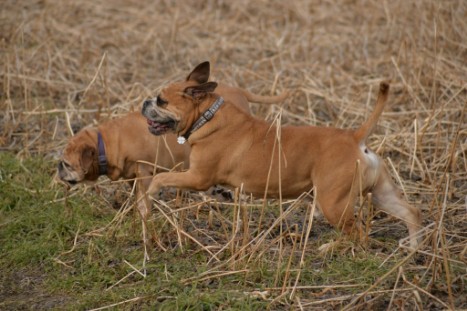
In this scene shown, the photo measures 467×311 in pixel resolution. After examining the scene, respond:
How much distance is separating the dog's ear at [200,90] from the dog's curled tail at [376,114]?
123cm

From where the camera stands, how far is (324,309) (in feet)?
17.4

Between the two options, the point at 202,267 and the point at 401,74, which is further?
the point at 401,74

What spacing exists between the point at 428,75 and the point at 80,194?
4.41m

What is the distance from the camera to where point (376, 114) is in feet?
20.6

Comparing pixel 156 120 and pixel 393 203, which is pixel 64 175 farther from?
pixel 393 203

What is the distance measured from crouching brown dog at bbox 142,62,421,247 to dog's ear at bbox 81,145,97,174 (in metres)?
0.89

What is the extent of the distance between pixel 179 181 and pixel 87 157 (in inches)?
43.7

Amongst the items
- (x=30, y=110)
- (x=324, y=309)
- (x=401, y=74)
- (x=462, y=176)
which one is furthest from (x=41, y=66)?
(x=324, y=309)

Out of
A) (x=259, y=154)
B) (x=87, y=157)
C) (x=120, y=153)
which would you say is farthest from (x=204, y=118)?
(x=87, y=157)

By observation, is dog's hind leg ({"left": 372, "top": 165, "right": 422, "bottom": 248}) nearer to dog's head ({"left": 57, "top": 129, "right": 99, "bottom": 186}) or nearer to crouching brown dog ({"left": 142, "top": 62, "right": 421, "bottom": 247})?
crouching brown dog ({"left": 142, "top": 62, "right": 421, "bottom": 247})

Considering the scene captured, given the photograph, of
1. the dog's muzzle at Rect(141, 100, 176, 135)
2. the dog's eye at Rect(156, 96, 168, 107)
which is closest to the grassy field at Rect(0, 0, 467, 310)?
the dog's muzzle at Rect(141, 100, 176, 135)

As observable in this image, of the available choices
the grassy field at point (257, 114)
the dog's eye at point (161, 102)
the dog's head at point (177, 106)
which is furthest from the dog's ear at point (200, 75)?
the grassy field at point (257, 114)

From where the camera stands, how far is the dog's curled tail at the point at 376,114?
244 inches

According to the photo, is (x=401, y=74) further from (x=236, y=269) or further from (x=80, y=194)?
(x=236, y=269)
